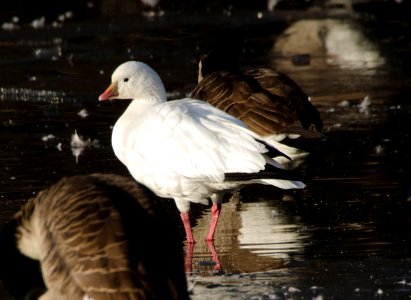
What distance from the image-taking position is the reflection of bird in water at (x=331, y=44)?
17375 millimetres

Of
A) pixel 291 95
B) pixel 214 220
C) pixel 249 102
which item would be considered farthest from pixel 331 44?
pixel 214 220

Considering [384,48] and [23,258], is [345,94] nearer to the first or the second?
[384,48]

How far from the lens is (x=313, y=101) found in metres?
14.4

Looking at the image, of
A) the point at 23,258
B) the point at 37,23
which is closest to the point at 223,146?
the point at 23,258

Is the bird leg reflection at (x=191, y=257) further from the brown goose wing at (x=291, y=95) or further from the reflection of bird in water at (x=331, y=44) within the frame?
the reflection of bird in water at (x=331, y=44)

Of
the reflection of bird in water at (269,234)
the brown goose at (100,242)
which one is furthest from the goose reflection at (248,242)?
the brown goose at (100,242)

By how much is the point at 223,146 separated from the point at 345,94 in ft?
21.3

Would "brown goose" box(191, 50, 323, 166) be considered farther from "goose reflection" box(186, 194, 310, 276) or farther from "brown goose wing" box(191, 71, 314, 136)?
"goose reflection" box(186, 194, 310, 276)

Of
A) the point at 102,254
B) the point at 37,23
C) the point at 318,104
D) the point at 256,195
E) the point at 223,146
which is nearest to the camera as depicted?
the point at 102,254

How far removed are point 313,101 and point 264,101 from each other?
406 centimetres

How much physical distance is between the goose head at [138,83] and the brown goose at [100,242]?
3469 millimetres

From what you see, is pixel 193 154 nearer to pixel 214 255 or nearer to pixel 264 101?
pixel 214 255

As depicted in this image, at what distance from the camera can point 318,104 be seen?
46.7 feet

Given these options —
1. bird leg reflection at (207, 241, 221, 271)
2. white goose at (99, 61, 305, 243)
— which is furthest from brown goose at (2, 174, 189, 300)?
white goose at (99, 61, 305, 243)
